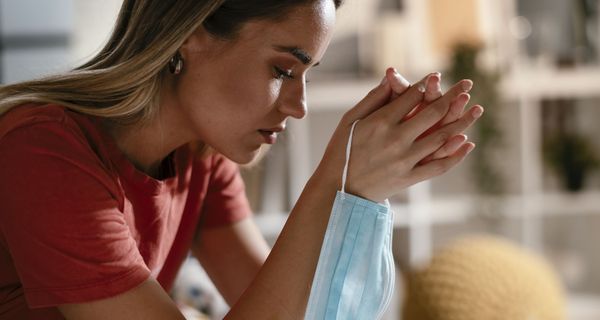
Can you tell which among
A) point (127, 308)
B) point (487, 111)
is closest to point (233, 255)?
point (127, 308)

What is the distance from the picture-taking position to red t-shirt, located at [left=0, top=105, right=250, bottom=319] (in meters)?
1.02

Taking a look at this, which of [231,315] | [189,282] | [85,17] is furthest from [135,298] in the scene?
[85,17]

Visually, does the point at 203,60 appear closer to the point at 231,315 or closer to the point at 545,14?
the point at 231,315

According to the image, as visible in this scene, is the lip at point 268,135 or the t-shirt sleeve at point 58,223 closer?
the t-shirt sleeve at point 58,223

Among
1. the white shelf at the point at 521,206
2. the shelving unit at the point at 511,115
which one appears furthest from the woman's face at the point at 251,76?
the white shelf at the point at 521,206

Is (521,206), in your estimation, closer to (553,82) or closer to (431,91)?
(553,82)

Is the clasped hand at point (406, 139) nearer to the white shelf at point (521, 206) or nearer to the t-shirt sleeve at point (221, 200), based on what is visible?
the t-shirt sleeve at point (221, 200)

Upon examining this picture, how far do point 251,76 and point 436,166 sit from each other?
276 mm

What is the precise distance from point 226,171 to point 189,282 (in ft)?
2.67

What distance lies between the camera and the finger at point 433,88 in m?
1.04

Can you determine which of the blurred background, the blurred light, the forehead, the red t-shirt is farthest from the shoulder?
the blurred light

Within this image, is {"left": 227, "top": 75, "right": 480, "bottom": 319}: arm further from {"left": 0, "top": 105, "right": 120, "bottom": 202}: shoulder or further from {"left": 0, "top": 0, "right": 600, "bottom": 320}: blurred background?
{"left": 0, "top": 0, "right": 600, "bottom": 320}: blurred background

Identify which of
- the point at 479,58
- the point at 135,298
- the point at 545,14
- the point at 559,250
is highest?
the point at 545,14

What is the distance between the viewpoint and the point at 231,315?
1071mm
